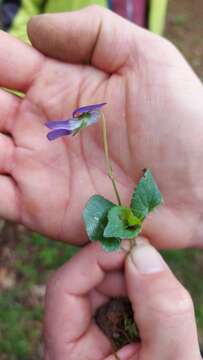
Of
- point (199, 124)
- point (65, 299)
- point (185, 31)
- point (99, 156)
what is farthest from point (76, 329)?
point (185, 31)

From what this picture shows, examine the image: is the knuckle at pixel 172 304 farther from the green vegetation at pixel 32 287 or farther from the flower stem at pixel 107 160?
the green vegetation at pixel 32 287

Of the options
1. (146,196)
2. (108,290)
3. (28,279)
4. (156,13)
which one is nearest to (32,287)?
(28,279)

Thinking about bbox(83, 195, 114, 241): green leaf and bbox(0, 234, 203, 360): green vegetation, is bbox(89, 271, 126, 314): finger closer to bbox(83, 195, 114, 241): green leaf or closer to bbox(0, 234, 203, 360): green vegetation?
bbox(83, 195, 114, 241): green leaf

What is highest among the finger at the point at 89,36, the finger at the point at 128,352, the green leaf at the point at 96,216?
the finger at the point at 89,36

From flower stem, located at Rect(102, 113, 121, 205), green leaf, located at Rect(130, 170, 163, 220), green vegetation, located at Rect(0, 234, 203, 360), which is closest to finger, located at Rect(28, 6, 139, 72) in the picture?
flower stem, located at Rect(102, 113, 121, 205)

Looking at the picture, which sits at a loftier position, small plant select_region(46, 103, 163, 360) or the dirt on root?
small plant select_region(46, 103, 163, 360)

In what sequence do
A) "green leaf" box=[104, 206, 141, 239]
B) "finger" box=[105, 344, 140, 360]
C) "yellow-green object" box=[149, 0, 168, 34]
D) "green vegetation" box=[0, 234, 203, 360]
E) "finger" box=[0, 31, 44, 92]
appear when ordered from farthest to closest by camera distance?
"green vegetation" box=[0, 234, 203, 360] → "yellow-green object" box=[149, 0, 168, 34] → "finger" box=[0, 31, 44, 92] → "finger" box=[105, 344, 140, 360] → "green leaf" box=[104, 206, 141, 239]

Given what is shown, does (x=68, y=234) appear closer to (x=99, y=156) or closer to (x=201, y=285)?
(x=99, y=156)

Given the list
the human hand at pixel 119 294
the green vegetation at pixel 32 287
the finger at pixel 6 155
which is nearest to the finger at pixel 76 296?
the human hand at pixel 119 294
